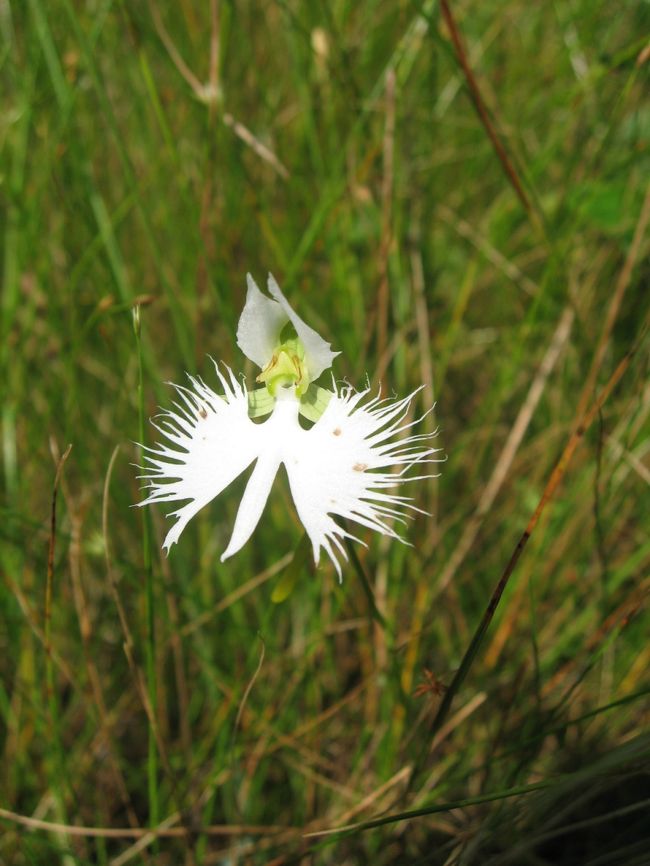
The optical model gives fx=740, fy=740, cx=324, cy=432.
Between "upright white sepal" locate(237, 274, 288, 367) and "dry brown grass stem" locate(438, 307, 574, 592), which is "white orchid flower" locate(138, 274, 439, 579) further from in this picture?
"dry brown grass stem" locate(438, 307, 574, 592)

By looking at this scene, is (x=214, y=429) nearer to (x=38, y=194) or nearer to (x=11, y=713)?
(x=11, y=713)

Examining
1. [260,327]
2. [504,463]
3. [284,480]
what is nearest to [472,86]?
[260,327]

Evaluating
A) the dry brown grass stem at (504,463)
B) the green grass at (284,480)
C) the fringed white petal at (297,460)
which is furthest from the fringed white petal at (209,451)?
the dry brown grass stem at (504,463)

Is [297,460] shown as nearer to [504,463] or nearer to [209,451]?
[209,451]

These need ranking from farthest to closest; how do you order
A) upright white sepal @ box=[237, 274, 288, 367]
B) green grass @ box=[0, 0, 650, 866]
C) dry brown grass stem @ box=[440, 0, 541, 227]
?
green grass @ box=[0, 0, 650, 866]
dry brown grass stem @ box=[440, 0, 541, 227]
upright white sepal @ box=[237, 274, 288, 367]

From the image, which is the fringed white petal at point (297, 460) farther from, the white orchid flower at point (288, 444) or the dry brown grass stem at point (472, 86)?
the dry brown grass stem at point (472, 86)

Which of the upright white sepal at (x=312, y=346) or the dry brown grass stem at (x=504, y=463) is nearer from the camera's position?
the upright white sepal at (x=312, y=346)

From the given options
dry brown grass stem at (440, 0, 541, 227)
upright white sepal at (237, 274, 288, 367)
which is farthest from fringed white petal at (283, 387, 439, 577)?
dry brown grass stem at (440, 0, 541, 227)
